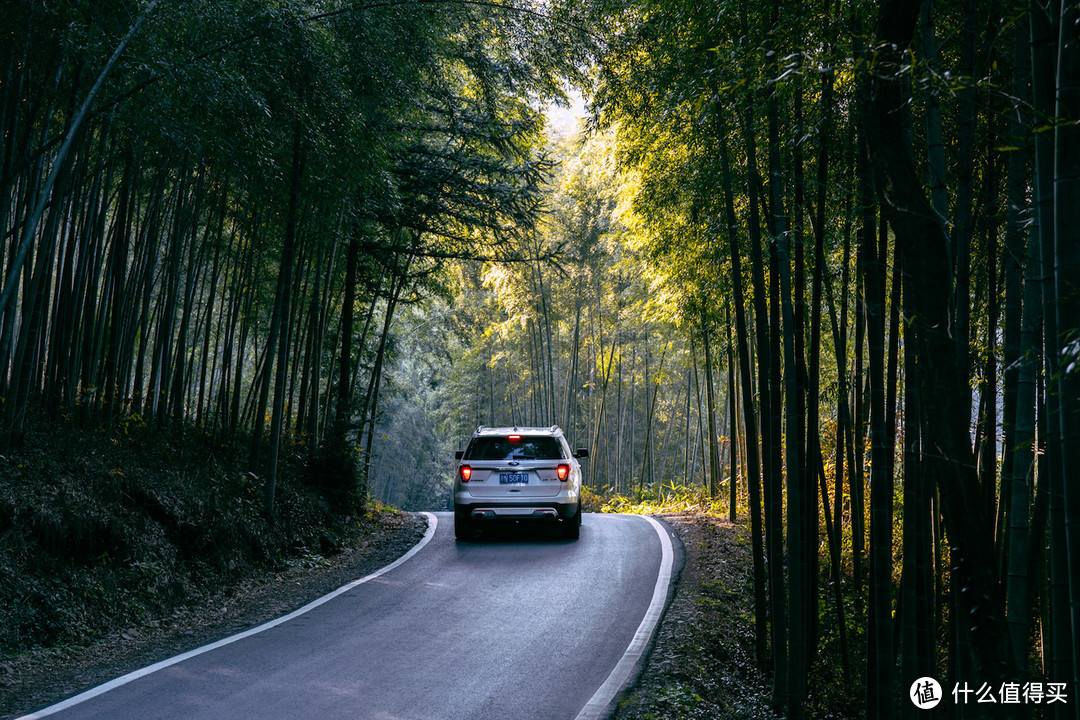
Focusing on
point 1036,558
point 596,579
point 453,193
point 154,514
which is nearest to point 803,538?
point 1036,558

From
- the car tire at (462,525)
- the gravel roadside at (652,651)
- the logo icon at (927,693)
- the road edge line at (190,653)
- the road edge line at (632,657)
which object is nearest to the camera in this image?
the logo icon at (927,693)

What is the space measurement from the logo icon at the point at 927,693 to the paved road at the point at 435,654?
5.44 ft

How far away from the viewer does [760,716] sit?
4750 mm

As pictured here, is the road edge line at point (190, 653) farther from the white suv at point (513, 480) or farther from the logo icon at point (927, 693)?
the logo icon at point (927, 693)

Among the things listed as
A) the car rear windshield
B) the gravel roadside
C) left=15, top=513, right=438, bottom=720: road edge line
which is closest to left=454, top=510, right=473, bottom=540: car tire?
the car rear windshield

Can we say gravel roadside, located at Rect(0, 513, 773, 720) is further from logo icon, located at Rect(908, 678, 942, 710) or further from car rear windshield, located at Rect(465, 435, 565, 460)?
car rear windshield, located at Rect(465, 435, 565, 460)

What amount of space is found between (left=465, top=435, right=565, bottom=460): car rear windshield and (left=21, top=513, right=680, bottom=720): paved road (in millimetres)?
1573

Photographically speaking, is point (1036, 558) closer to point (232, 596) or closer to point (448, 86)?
point (232, 596)

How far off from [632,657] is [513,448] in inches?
188

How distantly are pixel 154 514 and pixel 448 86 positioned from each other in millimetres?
6671

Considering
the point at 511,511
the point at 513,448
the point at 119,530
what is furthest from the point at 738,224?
the point at 119,530

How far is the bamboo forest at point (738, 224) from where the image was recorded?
8.71ft

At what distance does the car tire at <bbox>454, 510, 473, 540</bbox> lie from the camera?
33.3ft

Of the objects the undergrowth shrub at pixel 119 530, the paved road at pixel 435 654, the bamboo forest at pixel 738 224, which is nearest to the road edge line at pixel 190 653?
the paved road at pixel 435 654
